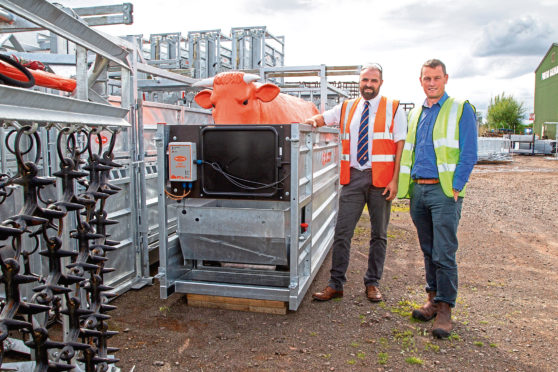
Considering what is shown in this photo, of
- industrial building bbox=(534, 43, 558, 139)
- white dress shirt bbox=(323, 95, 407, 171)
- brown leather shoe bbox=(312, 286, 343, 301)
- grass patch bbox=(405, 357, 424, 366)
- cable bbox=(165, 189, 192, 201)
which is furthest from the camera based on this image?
industrial building bbox=(534, 43, 558, 139)

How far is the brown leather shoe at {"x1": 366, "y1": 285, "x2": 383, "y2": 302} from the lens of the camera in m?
4.53

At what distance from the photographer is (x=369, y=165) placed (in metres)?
4.41

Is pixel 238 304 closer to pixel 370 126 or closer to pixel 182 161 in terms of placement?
pixel 182 161

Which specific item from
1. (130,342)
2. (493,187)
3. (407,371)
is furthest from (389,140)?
(493,187)

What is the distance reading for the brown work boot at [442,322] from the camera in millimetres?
3776

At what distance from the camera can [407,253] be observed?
635cm

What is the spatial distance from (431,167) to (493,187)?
1129cm

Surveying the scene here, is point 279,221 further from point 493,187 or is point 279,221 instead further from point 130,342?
point 493,187

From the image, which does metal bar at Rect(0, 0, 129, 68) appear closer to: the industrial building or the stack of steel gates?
the stack of steel gates

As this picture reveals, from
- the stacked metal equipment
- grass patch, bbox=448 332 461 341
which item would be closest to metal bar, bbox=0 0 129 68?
the stacked metal equipment

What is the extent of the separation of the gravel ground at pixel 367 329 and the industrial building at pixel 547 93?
119ft

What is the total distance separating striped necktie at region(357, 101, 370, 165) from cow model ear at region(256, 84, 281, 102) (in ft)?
3.70

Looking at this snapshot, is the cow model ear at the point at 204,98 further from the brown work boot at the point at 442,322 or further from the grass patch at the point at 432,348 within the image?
the grass patch at the point at 432,348

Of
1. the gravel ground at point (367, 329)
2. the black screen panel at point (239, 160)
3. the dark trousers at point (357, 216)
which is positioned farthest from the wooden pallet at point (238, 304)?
the black screen panel at point (239, 160)
